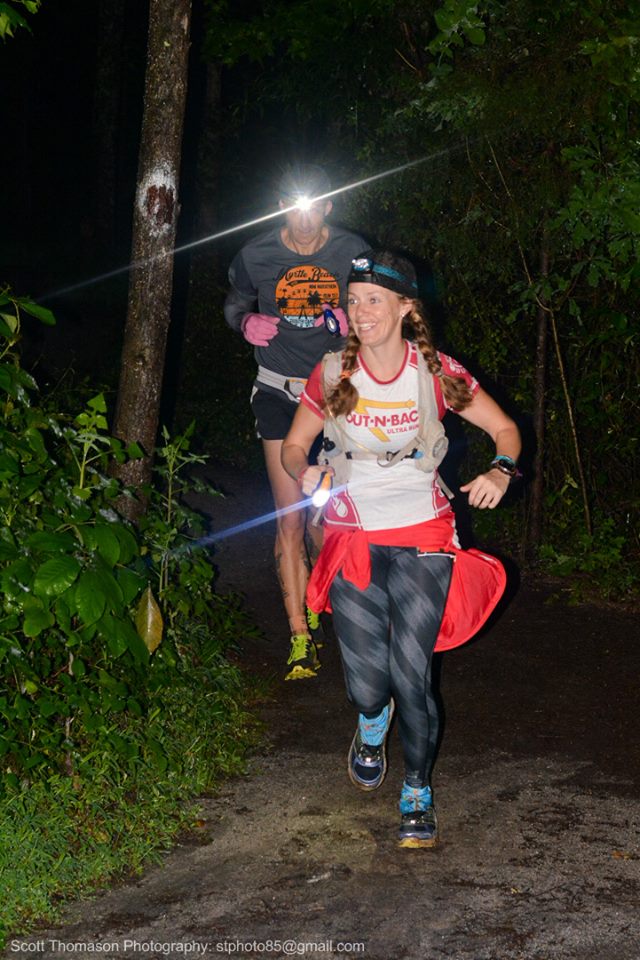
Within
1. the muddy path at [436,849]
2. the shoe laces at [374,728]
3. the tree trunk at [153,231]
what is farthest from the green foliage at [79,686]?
the shoe laces at [374,728]

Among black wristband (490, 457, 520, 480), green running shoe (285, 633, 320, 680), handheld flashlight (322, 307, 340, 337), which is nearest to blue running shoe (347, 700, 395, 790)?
black wristband (490, 457, 520, 480)

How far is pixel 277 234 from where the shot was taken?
6121 mm

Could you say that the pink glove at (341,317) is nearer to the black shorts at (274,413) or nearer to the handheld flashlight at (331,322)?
the handheld flashlight at (331,322)

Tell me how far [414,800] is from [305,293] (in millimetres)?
2764

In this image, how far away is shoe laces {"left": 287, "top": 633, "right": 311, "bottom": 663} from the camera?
6.19 metres

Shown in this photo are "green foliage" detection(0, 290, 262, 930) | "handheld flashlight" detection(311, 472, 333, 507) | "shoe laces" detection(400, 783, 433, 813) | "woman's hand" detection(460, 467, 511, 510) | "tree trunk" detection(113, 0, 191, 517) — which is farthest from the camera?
"tree trunk" detection(113, 0, 191, 517)

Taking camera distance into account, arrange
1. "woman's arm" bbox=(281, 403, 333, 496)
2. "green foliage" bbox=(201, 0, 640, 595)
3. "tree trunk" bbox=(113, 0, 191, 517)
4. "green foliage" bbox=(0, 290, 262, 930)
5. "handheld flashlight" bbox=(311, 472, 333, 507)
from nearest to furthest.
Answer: "green foliage" bbox=(0, 290, 262, 930) → "handheld flashlight" bbox=(311, 472, 333, 507) → "woman's arm" bbox=(281, 403, 333, 496) → "tree trunk" bbox=(113, 0, 191, 517) → "green foliage" bbox=(201, 0, 640, 595)

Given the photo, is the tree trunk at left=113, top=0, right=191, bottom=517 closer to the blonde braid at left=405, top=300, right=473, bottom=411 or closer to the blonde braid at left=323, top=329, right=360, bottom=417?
the blonde braid at left=323, top=329, right=360, bottom=417

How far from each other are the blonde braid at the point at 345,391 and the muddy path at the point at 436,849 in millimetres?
1589

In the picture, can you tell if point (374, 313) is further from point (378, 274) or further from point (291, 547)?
point (291, 547)

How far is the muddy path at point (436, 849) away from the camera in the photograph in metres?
3.66

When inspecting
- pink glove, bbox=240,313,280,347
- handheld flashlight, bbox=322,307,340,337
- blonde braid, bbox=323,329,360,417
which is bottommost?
blonde braid, bbox=323,329,360,417

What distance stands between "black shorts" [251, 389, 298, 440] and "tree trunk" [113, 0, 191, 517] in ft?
2.57

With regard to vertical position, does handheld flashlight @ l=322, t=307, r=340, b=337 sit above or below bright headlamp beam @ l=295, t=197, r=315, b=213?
below
